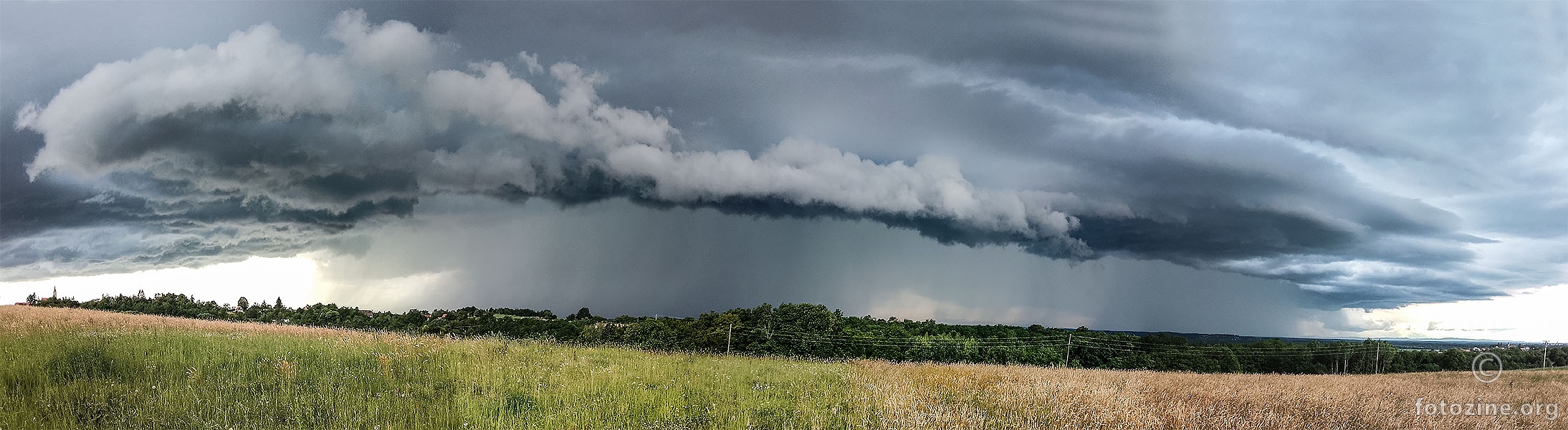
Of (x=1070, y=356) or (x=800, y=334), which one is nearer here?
(x=800, y=334)

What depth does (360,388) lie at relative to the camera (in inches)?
523

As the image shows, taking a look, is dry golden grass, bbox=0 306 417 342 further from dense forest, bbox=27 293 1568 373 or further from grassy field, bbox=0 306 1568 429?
dense forest, bbox=27 293 1568 373

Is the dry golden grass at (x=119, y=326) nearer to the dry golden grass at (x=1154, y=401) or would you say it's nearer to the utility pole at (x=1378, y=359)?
the dry golden grass at (x=1154, y=401)

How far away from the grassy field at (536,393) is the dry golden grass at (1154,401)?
0.21ft

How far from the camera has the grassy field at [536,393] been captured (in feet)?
36.9

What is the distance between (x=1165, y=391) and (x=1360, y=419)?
4159 mm

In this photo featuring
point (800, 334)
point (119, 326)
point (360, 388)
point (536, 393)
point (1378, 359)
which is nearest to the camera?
point (360, 388)

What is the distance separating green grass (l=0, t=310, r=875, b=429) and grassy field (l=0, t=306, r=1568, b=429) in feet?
0.17

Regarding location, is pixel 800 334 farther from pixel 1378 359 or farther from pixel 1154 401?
pixel 1378 359

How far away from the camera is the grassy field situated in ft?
36.9

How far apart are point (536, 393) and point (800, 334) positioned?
3791 cm

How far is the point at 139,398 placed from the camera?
11.3m

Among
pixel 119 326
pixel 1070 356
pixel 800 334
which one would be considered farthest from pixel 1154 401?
pixel 1070 356

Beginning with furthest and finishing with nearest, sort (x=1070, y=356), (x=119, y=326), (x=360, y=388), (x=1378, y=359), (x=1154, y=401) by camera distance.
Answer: (x=1378, y=359) → (x=1070, y=356) → (x=119, y=326) → (x=1154, y=401) → (x=360, y=388)
